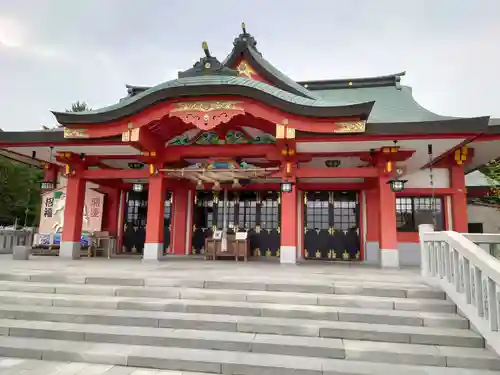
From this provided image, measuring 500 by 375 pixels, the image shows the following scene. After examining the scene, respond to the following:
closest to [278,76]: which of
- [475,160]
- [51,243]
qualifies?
[475,160]

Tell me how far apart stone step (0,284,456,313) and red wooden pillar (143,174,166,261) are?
4.56m

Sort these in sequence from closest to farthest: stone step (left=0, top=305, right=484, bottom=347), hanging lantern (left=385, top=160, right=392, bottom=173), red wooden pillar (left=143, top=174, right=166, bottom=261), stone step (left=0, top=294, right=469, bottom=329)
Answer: stone step (left=0, top=305, right=484, bottom=347) < stone step (left=0, top=294, right=469, bottom=329) < hanging lantern (left=385, top=160, right=392, bottom=173) < red wooden pillar (left=143, top=174, right=166, bottom=261)

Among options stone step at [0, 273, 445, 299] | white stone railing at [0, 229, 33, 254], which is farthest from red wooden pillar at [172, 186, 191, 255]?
stone step at [0, 273, 445, 299]

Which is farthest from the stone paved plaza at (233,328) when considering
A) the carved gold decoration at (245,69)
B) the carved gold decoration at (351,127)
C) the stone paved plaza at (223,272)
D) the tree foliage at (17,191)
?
the tree foliage at (17,191)

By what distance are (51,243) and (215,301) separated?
378 inches

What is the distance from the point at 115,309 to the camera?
18.5 feet

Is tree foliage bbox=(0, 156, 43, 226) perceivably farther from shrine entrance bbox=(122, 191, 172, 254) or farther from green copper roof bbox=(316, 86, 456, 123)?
green copper roof bbox=(316, 86, 456, 123)

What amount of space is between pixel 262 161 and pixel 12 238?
Result: 35.7 ft

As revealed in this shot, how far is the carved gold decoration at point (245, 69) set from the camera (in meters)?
13.2

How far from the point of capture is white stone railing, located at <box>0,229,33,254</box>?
549 inches

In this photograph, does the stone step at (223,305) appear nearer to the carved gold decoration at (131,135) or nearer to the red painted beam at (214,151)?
the carved gold decoration at (131,135)

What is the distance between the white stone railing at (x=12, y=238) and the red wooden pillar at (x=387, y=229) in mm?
13706

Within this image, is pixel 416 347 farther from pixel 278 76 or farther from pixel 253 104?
pixel 278 76

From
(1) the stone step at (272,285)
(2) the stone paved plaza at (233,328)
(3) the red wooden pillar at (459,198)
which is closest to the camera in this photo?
(2) the stone paved plaza at (233,328)
